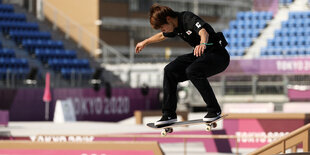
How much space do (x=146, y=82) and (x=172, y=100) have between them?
27.6 m

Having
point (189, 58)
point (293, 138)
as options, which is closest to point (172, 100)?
point (189, 58)

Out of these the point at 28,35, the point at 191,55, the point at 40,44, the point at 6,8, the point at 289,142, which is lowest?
the point at 289,142

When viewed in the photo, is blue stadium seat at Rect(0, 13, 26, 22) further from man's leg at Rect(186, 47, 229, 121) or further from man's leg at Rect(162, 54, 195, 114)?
man's leg at Rect(186, 47, 229, 121)

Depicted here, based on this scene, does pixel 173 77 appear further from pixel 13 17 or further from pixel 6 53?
pixel 13 17

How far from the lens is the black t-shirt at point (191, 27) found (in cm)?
920

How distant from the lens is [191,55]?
9789 millimetres

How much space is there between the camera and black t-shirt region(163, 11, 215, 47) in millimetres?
9203

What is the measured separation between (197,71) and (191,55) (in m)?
0.32

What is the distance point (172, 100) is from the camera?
33.2ft

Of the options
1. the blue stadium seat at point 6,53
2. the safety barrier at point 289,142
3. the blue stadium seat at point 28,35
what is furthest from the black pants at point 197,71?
the blue stadium seat at point 28,35

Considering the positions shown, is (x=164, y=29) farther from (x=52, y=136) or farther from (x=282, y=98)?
(x=282, y=98)

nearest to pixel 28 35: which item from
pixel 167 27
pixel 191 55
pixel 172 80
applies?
pixel 172 80

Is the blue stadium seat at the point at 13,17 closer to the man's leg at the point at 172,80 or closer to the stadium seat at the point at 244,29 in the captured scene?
the stadium seat at the point at 244,29

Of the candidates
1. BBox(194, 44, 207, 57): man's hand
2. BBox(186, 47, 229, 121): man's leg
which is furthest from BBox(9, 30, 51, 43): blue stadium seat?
BBox(194, 44, 207, 57): man's hand
